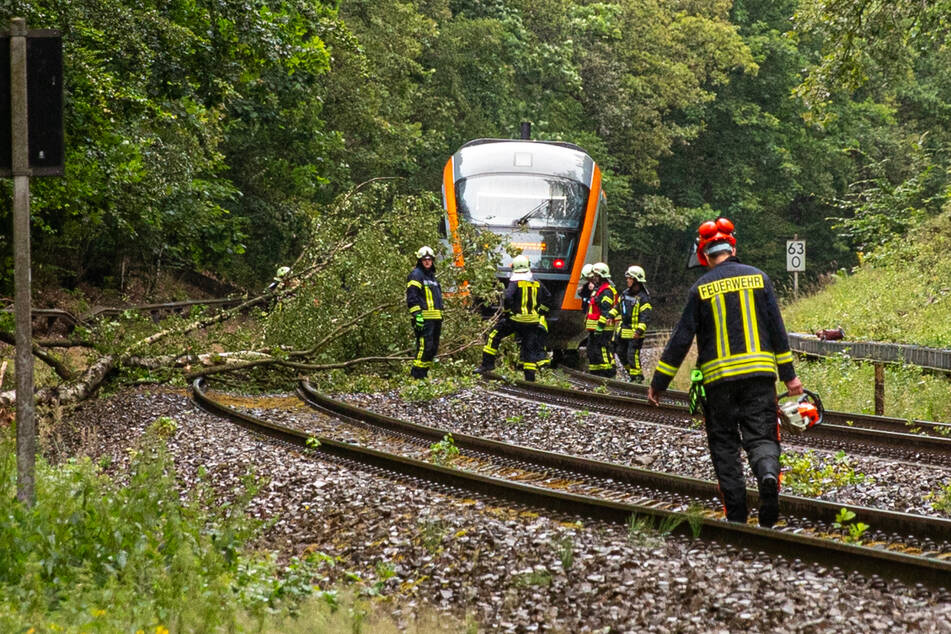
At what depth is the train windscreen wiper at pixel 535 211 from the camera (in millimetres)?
18531

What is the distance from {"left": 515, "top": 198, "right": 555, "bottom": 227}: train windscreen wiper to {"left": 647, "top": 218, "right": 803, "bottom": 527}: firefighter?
12.0 metres

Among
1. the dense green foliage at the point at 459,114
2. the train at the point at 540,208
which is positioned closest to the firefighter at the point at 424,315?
the dense green foliage at the point at 459,114


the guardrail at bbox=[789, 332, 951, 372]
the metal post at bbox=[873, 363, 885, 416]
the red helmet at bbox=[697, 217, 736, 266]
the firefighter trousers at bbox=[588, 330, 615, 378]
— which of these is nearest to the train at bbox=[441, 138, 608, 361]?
the firefighter trousers at bbox=[588, 330, 615, 378]

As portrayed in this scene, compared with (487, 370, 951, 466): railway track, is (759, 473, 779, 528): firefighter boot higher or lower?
higher

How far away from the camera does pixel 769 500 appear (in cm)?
636

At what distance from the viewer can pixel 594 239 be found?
62.9ft

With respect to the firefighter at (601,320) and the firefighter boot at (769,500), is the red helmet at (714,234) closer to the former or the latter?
the firefighter boot at (769,500)

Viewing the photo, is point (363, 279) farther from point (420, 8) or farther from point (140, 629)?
point (420, 8)

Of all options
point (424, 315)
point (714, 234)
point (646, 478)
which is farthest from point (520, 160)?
point (714, 234)

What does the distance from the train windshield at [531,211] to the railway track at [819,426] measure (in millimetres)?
3387

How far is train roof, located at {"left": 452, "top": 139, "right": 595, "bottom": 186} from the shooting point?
18.8 meters

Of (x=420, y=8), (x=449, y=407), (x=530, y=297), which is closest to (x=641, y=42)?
(x=420, y=8)

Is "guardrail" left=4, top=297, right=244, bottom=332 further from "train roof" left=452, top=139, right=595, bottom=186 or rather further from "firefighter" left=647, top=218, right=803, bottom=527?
"firefighter" left=647, top=218, right=803, bottom=527

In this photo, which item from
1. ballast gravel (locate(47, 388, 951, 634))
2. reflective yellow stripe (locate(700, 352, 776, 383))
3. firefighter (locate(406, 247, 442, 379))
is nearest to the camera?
ballast gravel (locate(47, 388, 951, 634))
